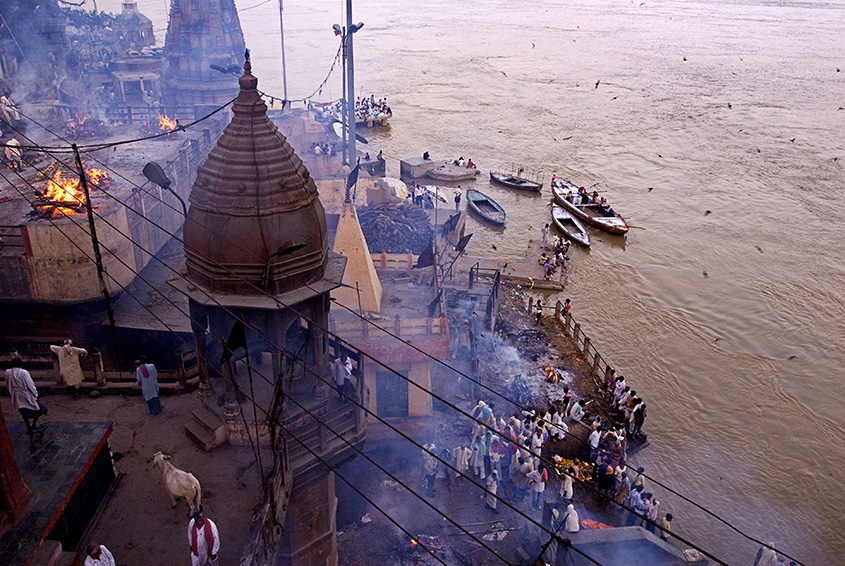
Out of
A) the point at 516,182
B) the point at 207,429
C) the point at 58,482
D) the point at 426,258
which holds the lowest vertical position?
the point at 516,182

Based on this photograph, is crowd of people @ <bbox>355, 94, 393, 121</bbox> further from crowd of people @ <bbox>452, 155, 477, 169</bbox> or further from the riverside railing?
the riverside railing

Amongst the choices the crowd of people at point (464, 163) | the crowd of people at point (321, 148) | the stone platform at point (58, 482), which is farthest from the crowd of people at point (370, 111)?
the stone platform at point (58, 482)

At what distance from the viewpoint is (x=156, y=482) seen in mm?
9922

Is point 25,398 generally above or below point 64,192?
below

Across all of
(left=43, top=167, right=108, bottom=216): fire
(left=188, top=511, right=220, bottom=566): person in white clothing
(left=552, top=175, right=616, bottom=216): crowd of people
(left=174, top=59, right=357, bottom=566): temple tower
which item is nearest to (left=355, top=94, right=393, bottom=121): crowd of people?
(left=552, top=175, right=616, bottom=216): crowd of people

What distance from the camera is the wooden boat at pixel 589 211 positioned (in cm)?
3762

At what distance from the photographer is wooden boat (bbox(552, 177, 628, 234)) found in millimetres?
37625

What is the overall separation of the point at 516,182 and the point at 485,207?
6127 mm

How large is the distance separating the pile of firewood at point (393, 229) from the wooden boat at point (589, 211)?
14648mm

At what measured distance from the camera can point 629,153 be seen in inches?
2101

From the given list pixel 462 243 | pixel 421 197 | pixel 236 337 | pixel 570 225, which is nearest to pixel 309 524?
pixel 236 337

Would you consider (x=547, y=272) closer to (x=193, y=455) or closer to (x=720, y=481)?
(x=720, y=481)

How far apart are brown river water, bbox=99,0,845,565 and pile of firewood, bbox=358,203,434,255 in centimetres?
854

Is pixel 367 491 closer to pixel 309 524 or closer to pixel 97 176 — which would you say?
pixel 309 524
